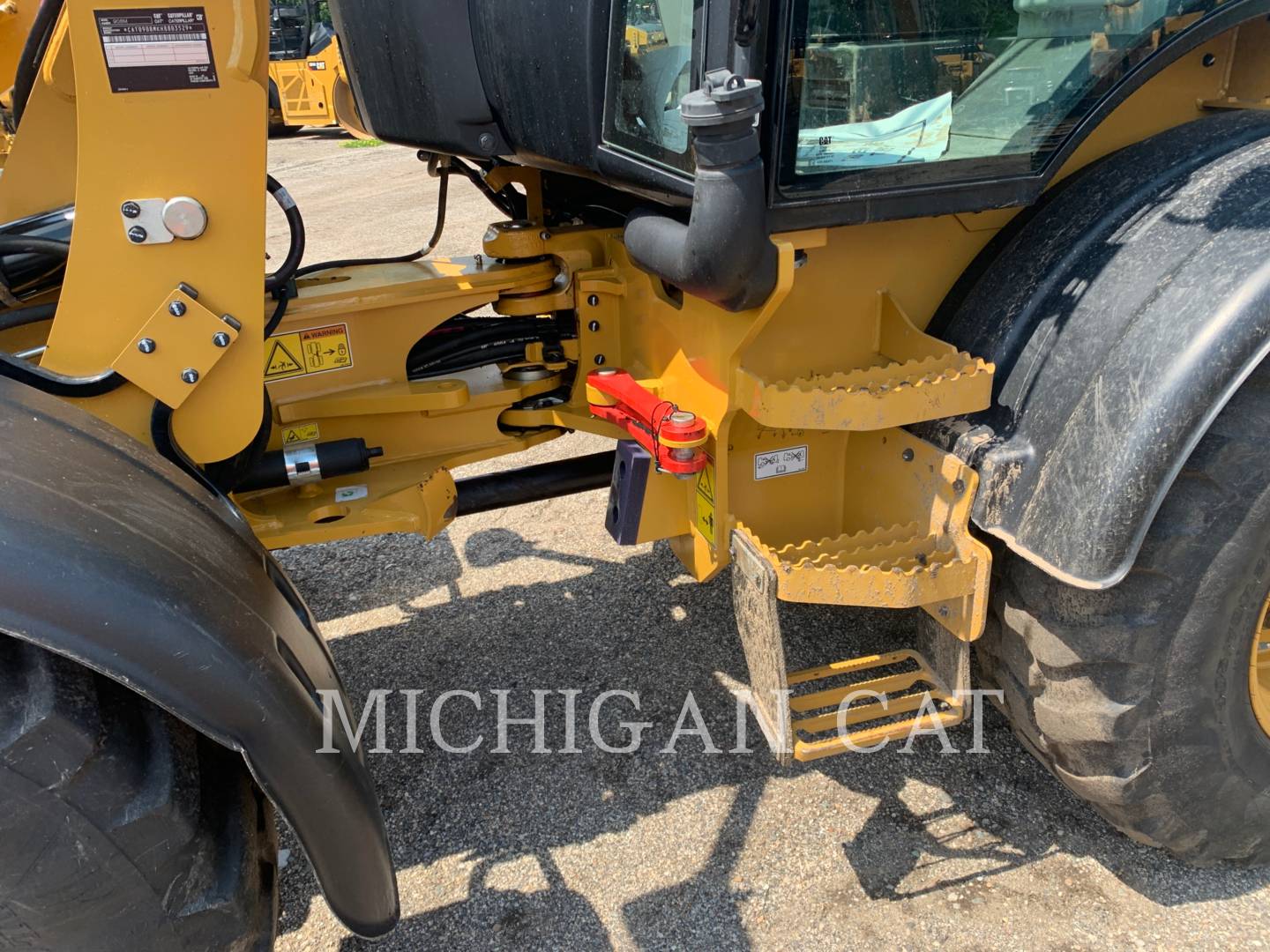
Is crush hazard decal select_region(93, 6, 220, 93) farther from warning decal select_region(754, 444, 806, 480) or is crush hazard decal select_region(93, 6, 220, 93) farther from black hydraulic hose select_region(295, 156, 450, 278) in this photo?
warning decal select_region(754, 444, 806, 480)

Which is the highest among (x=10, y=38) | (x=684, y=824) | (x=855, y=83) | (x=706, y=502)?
(x=10, y=38)

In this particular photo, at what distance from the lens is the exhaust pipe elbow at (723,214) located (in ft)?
Answer: 4.48

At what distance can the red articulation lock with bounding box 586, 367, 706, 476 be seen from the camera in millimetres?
1864

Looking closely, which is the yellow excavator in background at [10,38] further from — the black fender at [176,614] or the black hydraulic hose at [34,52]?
the black fender at [176,614]

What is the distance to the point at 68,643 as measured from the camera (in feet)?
3.91

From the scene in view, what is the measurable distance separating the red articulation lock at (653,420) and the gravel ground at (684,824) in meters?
0.83

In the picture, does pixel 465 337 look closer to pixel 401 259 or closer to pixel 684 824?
pixel 401 259

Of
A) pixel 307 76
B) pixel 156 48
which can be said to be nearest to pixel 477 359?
pixel 156 48

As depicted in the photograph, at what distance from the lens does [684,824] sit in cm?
219

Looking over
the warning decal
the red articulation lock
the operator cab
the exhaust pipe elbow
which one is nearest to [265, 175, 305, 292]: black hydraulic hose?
the operator cab

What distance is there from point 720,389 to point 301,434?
101 centimetres

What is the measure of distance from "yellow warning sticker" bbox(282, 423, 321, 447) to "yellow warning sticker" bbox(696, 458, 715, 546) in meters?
0.91

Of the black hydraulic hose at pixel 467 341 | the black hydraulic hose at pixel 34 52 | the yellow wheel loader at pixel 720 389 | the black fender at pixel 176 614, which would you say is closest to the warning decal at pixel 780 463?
the yellow wheel loader at pixel 720 389

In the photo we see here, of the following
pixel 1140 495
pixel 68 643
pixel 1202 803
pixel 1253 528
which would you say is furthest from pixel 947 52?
pixel 68 643
